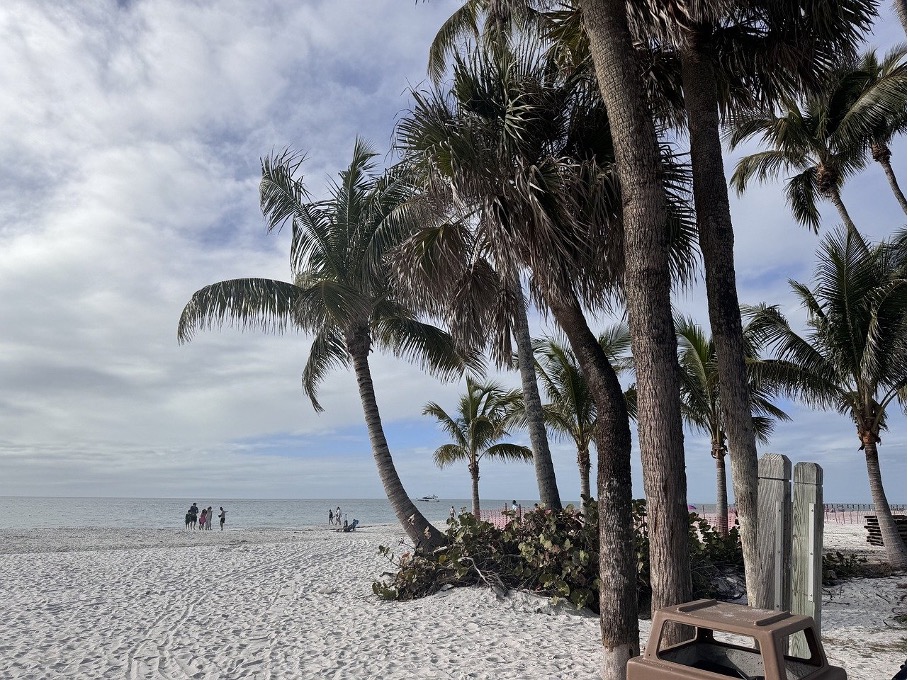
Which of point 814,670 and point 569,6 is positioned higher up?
point 569,6

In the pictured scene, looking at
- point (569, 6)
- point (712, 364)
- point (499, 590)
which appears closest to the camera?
point (569, 6)

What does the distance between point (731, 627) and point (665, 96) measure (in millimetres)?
6375

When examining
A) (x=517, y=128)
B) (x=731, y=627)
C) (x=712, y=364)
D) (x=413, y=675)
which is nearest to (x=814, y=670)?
(x=731, y=627)

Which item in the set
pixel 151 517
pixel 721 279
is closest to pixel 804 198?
pixel 721 279

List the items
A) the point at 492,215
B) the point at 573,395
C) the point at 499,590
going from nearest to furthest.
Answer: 1. the point at 492,215
2. the point at 499,590
3. the point at 573,395

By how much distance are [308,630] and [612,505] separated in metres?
5.03

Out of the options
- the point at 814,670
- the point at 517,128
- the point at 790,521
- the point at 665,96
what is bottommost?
the point at 814,670

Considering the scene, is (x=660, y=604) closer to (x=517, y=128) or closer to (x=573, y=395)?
(x=517, y=128)

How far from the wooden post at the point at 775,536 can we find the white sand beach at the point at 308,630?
8.67ft

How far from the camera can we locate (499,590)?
9766mm

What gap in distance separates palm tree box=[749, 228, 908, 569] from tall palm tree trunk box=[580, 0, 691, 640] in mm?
9781

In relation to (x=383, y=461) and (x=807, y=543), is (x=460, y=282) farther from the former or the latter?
(x=383, y=461)

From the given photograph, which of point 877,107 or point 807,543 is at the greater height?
point 877,107

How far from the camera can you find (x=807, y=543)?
175 inches
